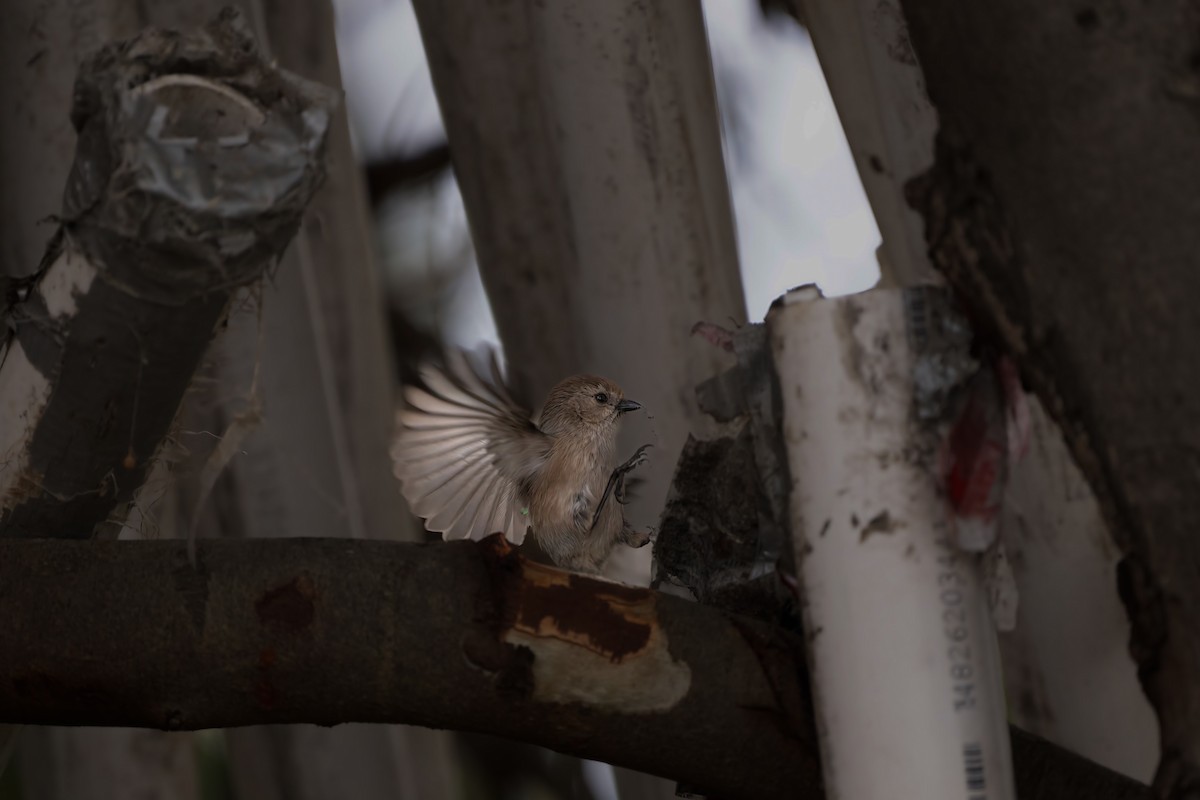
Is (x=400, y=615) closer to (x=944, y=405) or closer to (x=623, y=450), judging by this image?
(x=944, y=405)

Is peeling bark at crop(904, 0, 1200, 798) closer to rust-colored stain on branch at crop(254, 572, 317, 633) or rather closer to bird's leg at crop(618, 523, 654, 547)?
rust-colored stain on branch at crop(254, 572, 317, 633)

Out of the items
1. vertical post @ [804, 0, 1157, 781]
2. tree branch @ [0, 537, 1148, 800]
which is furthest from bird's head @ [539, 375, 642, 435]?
tree branch @ [0, 537, 1148, 800]

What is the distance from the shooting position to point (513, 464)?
2219 mm

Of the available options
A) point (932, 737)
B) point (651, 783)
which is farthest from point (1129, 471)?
point (651, 783)

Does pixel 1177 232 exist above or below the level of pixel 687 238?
below

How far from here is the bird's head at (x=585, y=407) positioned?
225cm

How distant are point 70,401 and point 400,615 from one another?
41 cm

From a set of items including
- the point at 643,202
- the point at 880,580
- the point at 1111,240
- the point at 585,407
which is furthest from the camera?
the point at 643,202

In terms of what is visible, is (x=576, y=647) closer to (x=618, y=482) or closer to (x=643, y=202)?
(x=618, y=482)

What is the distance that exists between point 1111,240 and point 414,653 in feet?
2.23

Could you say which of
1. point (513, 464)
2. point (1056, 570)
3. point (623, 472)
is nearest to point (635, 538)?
point (623, 472)

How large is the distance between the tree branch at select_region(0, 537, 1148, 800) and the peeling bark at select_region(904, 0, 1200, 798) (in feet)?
1.21

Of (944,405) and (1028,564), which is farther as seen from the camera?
(1028,564)

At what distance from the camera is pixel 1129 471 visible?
Answer: 105 centimetres
